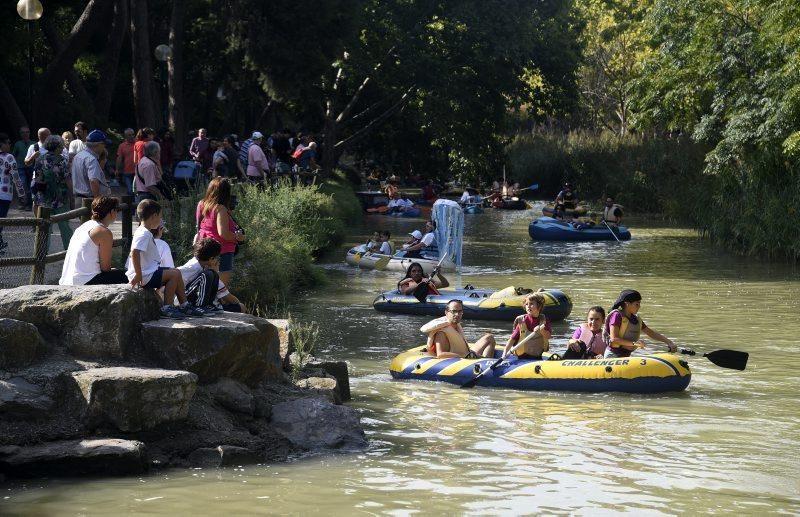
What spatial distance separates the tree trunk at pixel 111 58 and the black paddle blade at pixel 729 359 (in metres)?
23.9

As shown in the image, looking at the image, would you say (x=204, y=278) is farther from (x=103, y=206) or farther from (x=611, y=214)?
(x=611, y=214)

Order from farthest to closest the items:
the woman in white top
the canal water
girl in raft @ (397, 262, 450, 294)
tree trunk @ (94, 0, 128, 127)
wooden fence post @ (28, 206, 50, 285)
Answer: tree trunk @ (94, 0, 128, 127) → girl in raft @ (397, 262, 450, 294) → wooden fence post @ (28, 206, 50, 285) → the woman in white top → the canal water

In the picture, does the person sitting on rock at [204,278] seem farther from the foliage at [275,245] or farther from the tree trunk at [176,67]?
the tree trunk at [176,67]

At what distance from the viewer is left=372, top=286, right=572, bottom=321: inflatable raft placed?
1830 centimetres

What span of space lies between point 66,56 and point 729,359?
1957 cm

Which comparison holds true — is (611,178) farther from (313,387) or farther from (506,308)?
(313,387)

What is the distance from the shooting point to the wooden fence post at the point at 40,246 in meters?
12.2

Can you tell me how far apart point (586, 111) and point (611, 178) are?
72.6ft

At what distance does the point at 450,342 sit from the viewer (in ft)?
47.2

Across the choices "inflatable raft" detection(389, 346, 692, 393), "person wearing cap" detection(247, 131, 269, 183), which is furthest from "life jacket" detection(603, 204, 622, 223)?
"inflatable raft" detection(389, 346, 692, 393)

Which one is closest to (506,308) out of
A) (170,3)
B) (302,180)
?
(302,180)

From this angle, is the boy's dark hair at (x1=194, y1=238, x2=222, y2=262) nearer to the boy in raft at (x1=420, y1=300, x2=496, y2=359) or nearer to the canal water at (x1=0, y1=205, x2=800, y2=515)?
the canal water at (x1=0, y1=205, x2=800, y2=515)

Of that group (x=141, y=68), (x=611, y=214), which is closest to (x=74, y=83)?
(x=141, y=68)

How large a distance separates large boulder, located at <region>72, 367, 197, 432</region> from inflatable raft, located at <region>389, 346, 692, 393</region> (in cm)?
472
